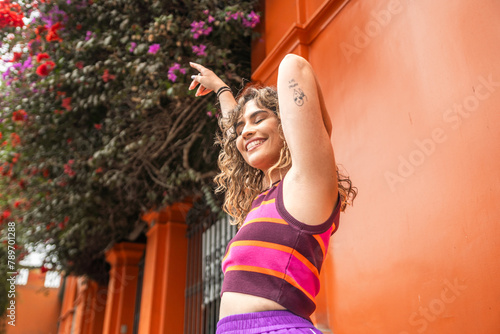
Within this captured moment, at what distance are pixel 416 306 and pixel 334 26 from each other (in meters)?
2.01

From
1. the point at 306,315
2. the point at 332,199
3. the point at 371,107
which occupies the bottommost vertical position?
the point at 306,315

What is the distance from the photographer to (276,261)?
128cm

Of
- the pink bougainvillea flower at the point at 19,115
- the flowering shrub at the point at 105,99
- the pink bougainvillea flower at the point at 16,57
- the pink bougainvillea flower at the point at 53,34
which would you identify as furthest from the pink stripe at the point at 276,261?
the pink bougainvillea flower at the point at 16,57

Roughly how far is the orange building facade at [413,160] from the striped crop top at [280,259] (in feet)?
2.66

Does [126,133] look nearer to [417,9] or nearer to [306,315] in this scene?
[417,9]

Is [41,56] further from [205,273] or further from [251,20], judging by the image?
[205,273]

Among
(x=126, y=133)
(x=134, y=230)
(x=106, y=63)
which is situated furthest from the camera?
(x=134, y=230)

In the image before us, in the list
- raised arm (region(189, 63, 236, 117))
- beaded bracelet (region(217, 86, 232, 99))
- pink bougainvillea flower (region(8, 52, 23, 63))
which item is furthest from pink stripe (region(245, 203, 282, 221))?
pink bougainvillea flower (region(8, 52, 23, 63))

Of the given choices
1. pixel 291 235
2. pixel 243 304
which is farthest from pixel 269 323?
pixel 291 235

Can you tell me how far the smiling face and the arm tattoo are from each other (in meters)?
0.27

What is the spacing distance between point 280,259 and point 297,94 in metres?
0.50

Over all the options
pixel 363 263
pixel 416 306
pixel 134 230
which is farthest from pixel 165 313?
pixel 416 306

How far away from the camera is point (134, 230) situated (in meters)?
7.61

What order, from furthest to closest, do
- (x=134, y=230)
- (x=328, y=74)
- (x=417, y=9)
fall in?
(x=134, y=230) → (x=328, y=74) → (x=417, y=9)
